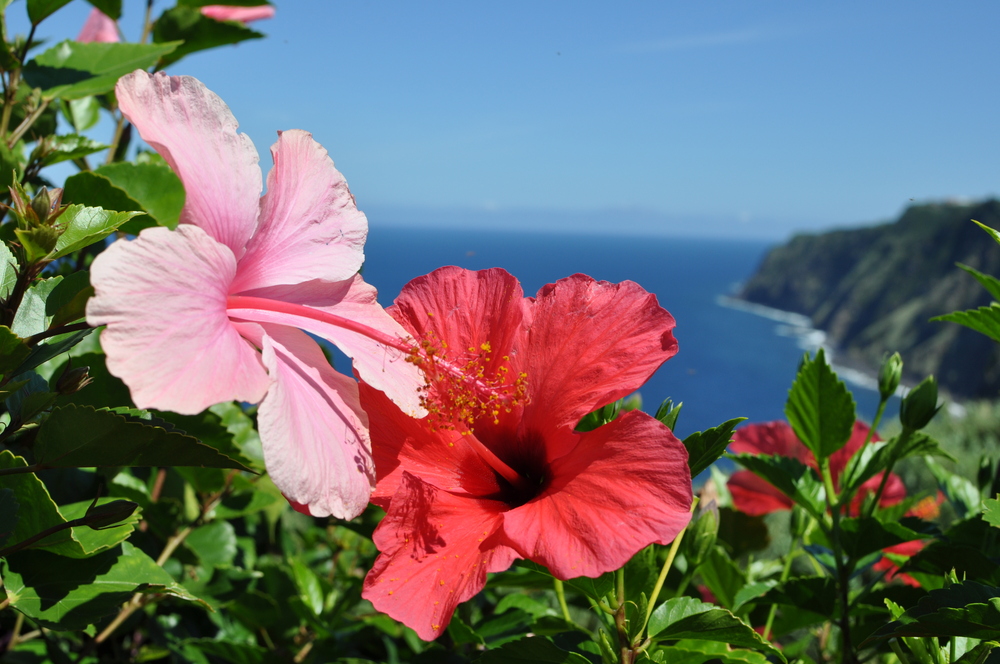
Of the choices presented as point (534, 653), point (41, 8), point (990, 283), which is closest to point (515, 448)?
point (534, 653)

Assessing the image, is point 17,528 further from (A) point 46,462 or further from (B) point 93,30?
(B) point 93,30

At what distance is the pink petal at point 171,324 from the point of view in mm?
641

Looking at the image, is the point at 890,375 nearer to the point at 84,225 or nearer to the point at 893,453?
the point at 893,453

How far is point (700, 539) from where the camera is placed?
45.7 inches

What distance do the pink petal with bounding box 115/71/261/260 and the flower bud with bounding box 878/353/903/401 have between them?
1.24 meters

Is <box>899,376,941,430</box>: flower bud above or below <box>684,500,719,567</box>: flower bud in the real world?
above

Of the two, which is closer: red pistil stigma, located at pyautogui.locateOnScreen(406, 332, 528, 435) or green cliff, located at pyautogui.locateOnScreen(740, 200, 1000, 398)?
red pistil stigma, located at pyautogui.locateOnScreen(406, 332, 528, 435)

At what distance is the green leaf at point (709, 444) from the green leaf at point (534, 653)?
0.92 feet

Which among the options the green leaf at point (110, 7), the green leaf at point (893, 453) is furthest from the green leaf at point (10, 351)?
the green leaf at point (110, 7)

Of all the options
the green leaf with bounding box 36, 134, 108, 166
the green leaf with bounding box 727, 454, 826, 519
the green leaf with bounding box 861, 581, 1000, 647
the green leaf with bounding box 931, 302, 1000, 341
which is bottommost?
the green leaf with bounding box 727, 454, 826, 519

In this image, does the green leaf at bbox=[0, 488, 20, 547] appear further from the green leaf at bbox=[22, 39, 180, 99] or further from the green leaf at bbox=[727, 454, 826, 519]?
the green leaf at bbox=[727, 454, 826, 519]

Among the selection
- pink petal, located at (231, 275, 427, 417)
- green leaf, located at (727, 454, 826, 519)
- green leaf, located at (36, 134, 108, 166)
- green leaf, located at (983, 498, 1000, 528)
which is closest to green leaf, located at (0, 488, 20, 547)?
pink petal, located at (231, 275, 427, 417)

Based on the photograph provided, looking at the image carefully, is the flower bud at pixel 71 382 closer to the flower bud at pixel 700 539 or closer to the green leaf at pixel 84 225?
the green leaf at pixel 84 225

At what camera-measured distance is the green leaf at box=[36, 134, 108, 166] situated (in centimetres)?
132
